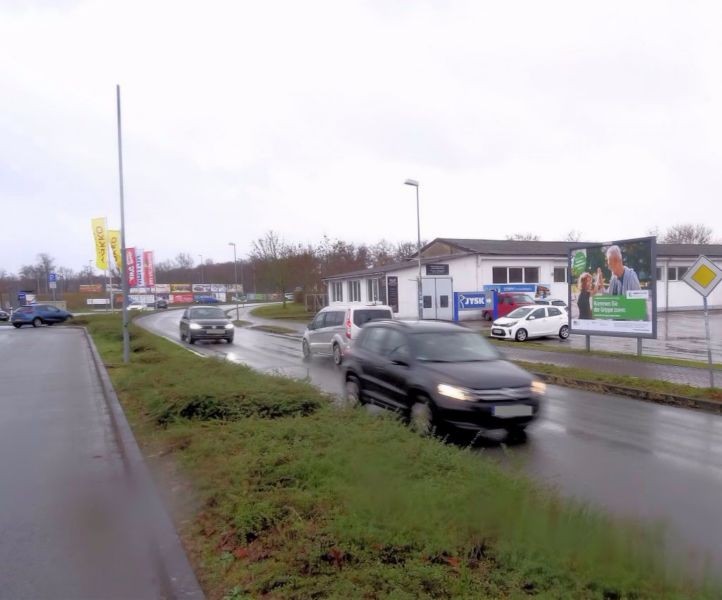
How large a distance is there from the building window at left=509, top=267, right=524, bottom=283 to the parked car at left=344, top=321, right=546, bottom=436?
3096 cm

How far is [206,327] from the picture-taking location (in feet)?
81.0

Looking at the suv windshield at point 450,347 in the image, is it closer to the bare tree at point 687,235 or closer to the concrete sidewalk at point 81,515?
the concrete sidewalk at point 81,515

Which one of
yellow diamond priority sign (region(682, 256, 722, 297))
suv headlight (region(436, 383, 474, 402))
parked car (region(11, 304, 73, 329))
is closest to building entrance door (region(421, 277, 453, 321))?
yellow diamond priority sign (region(682, 256, 722, 297))

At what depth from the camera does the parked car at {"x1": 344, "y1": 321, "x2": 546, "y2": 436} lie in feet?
23.9

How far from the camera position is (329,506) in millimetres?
4215

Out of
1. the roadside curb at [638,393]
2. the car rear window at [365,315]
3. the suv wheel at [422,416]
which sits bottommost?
the roadside curb at [638,393]

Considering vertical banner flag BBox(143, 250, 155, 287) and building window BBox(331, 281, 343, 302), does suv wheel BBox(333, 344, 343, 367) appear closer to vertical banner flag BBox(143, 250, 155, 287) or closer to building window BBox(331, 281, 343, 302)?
vertical banner flag BBox(143, 250, 155, 287)

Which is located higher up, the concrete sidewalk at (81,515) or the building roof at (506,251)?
the building roof at (506,251)

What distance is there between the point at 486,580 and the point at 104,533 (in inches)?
119

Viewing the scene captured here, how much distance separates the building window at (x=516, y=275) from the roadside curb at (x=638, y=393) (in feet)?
84.3

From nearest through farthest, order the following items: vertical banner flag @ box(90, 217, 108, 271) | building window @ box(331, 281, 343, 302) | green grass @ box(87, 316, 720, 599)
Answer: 1. green grass @ box(87, 316, 720, 599)
2. vertical banner flag @ box(90, 217, 108, 271)
3. building window @ box(331, 281, 343, 302)

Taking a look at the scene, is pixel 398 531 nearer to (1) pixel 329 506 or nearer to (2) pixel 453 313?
(1) pixel 329 506

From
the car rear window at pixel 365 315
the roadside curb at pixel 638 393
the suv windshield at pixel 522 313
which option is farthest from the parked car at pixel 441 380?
the suv windshield at pixel 522 313

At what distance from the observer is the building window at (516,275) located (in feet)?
128
